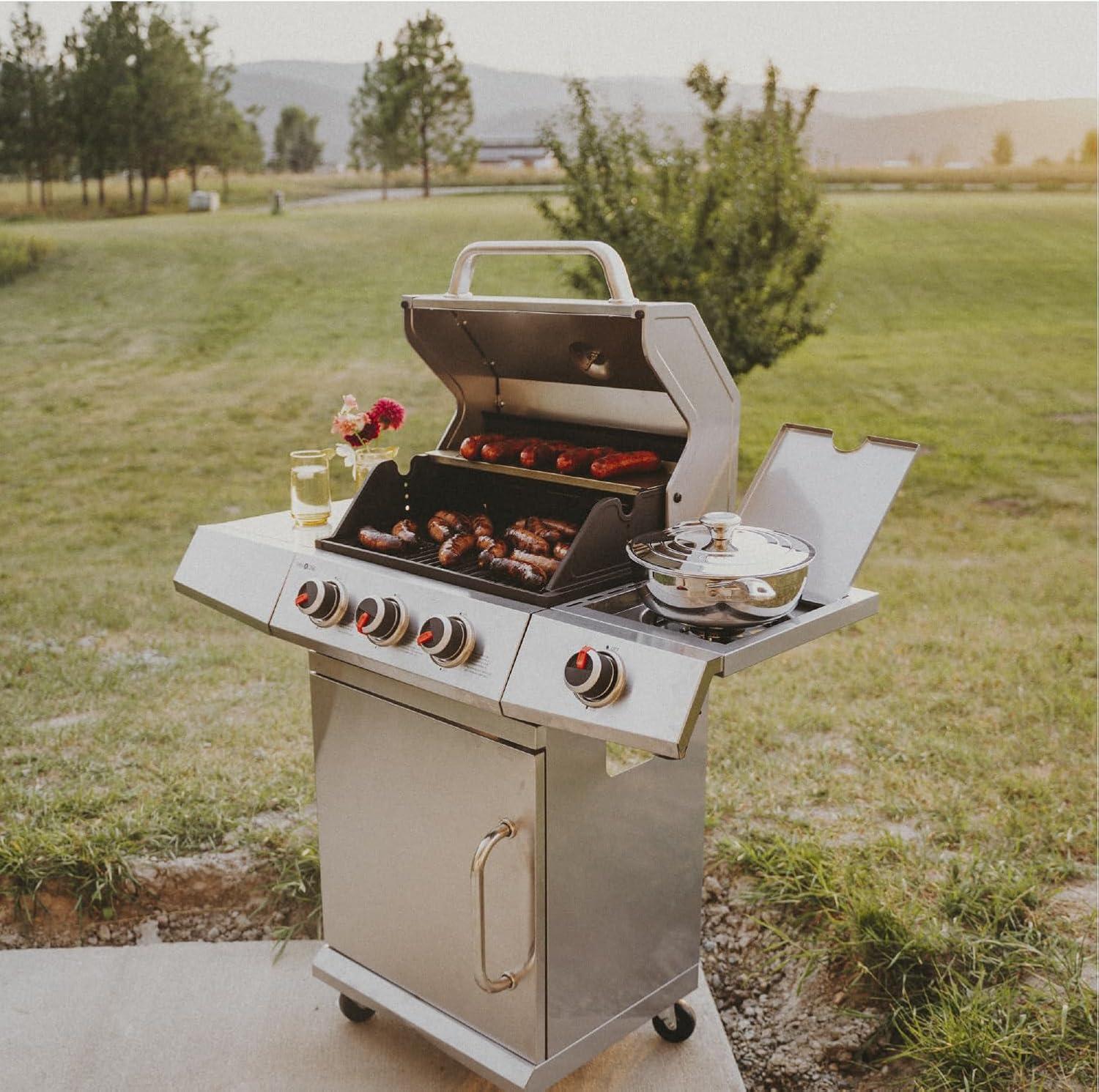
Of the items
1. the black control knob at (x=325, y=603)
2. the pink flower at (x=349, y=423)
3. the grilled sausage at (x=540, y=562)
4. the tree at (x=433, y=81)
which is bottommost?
the black control knob at (x=325, y=603)

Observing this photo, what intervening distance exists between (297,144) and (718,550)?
9589 millimetres

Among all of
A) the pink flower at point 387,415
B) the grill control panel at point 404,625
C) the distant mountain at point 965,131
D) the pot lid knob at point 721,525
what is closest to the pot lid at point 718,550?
the pot lid knob at point 721,525

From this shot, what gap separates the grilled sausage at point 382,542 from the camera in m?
2.13

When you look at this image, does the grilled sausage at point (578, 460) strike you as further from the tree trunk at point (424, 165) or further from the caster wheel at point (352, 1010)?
the tree trunk at point (424, 165)

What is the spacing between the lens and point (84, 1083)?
92.4 inches

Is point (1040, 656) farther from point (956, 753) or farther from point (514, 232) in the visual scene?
point (514, 232)

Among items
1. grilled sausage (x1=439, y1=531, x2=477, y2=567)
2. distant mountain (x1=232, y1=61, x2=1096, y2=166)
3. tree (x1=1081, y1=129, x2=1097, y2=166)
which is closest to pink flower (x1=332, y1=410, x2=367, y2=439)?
grilled sausage (x1=439, y1=531, x2=477, y2=567)

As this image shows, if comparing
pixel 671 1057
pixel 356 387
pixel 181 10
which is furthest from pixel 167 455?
pixel 671 1057

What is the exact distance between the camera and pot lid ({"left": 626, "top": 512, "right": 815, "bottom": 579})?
1.78 metres

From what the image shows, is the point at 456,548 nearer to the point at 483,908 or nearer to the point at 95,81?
the point at 483,908

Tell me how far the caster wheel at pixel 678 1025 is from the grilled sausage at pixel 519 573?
3.66 feet

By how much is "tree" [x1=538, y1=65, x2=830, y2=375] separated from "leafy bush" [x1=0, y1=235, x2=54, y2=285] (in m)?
5.09

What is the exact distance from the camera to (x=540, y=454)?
228 centimetres

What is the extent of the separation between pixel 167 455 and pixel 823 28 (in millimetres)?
5801
